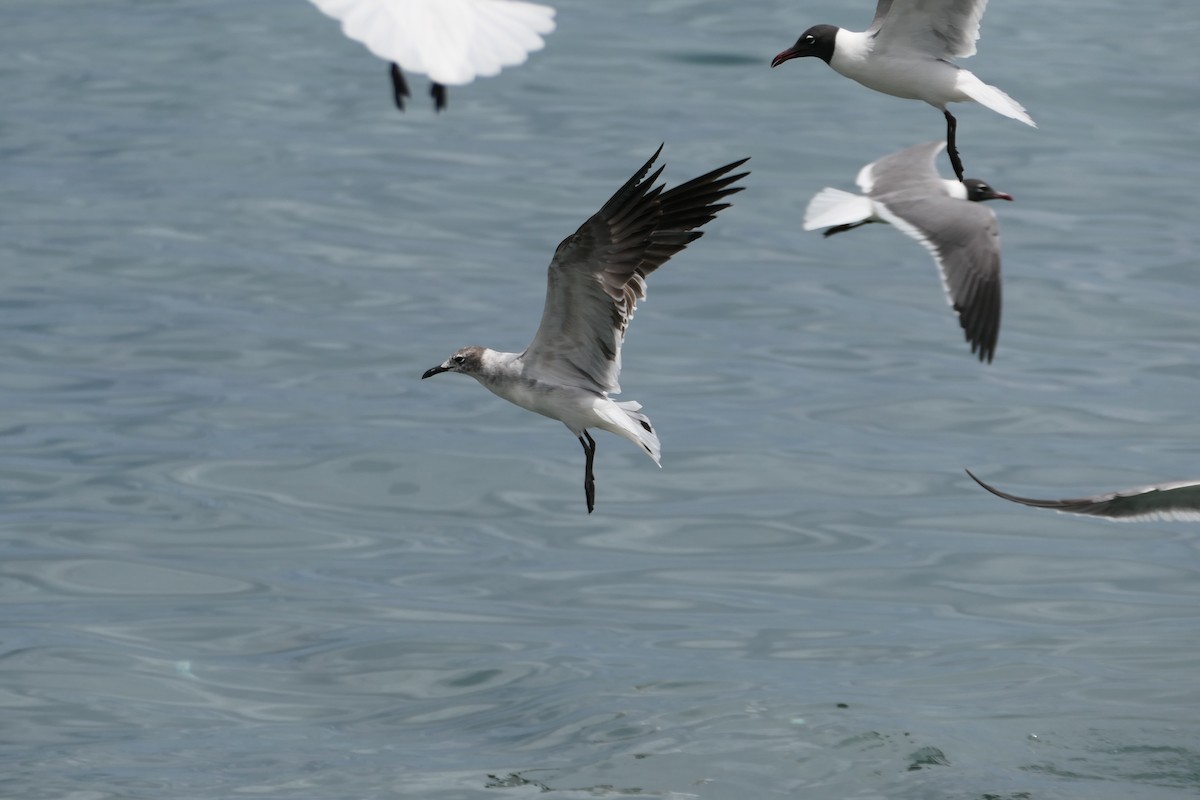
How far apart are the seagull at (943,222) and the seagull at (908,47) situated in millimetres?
445

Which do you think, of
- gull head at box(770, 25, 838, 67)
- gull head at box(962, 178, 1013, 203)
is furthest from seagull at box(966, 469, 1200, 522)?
gull head at box(770, 25, 838, 67)

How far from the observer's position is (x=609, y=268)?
26.2ft

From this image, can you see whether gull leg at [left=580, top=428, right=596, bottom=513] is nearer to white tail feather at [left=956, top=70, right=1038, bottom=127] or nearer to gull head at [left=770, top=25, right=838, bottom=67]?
gull head at [left=770, top=25, right=838, bottom=67]

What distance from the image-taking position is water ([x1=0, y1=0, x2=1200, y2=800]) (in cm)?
1070

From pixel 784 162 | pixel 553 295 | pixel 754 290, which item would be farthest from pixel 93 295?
pixel 553 295

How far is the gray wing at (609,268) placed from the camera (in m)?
7.88

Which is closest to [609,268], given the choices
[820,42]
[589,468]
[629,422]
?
[629,422]

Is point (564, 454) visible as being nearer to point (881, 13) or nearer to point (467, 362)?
point (467, 362)

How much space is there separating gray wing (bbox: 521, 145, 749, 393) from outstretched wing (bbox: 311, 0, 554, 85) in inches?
37.2

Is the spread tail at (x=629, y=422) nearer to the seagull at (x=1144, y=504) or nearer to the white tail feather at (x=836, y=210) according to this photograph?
the white tail feather at (x=836, y=210)

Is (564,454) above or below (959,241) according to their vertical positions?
below

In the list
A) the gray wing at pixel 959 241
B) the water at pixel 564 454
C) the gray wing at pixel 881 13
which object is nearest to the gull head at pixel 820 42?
the gray wing at pixel 881 13

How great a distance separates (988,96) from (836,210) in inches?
30.0

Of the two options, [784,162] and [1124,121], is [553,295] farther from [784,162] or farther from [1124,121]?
[1124,121]
